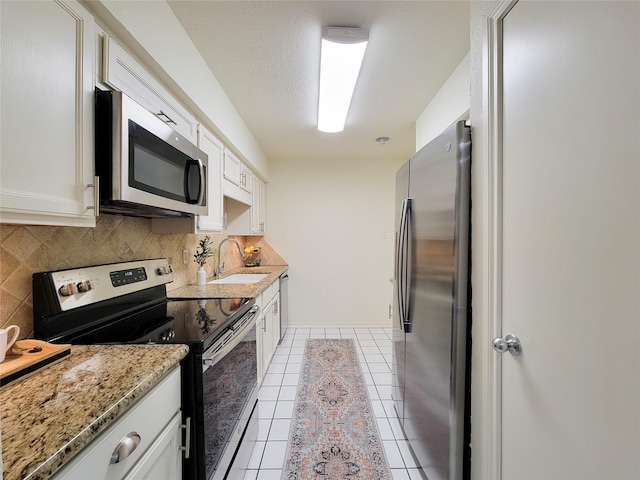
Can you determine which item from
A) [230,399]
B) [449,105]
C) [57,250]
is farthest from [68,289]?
[449,105]

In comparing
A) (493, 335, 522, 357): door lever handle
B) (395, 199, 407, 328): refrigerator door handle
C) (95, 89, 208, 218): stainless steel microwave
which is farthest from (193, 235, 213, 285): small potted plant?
(493, 335, 522, 357): door lever handle

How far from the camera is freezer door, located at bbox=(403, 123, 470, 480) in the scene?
1153mm

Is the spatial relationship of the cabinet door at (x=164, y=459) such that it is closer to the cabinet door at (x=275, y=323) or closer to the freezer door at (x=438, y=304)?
the freezer door at (x=438, y=304)

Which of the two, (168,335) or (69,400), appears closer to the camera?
(69,400)

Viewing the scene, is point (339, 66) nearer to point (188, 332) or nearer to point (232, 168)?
point (232, 168)

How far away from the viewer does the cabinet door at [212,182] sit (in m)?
1.85

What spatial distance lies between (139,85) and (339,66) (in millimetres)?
1148

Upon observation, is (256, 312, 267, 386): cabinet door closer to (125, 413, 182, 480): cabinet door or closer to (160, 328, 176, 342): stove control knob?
(160, 328, 176, 342): stove control knob

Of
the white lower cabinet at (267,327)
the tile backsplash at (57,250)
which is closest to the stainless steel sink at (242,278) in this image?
the white lower cabinet at (267,327)

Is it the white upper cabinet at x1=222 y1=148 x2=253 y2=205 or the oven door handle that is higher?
the white upper cabinet at x1=222 y1=148 x2=253 y2=205

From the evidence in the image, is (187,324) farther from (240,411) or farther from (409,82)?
(409,82)

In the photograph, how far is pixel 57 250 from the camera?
1092mm

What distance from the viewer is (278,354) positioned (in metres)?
3.06

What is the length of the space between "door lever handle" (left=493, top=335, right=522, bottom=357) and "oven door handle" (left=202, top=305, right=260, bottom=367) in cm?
103
